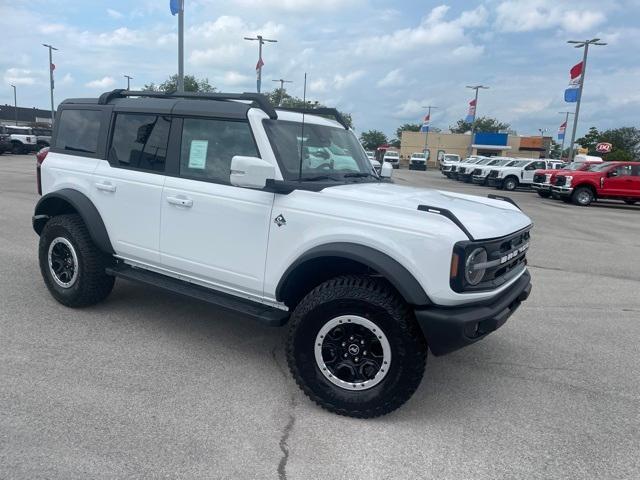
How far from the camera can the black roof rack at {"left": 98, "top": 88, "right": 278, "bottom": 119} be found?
13.1ft

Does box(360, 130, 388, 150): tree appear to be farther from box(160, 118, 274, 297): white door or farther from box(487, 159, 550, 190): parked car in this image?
box(160, 118, 274, 297): white door

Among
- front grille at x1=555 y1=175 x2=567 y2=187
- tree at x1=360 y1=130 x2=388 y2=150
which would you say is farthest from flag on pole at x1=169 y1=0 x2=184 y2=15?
tree at x1=360 y1=130 x2=388 y2=150

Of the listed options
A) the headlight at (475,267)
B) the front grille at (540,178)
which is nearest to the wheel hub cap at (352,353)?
the headlight at (475,267)

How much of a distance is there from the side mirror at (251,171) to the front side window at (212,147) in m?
0.49

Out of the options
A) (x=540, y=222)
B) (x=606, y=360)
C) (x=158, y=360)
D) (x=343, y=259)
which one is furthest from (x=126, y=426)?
(x=540, y=222)

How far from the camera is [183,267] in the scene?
168 inches

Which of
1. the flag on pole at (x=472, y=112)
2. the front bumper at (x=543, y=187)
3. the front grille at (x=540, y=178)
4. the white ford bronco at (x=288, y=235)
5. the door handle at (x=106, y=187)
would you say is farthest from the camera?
the flag on pole at (x=472, y=112)

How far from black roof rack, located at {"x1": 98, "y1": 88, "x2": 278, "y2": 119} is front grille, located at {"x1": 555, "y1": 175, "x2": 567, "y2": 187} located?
18843 mm

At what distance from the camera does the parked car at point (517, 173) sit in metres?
27.2

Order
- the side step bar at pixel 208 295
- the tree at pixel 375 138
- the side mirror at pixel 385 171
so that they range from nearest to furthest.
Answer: the side step bar at pixel 208 295, the side mirror at pixel 385 171, the tree at pixel 375 138

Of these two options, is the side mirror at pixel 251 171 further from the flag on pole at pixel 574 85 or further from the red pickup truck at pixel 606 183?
the flag on pole at pixel 574 85

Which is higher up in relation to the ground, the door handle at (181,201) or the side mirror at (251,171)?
the side mirror at (251,171)

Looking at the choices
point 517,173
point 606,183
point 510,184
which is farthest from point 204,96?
point 510,184

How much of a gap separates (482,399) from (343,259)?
1.46 m
